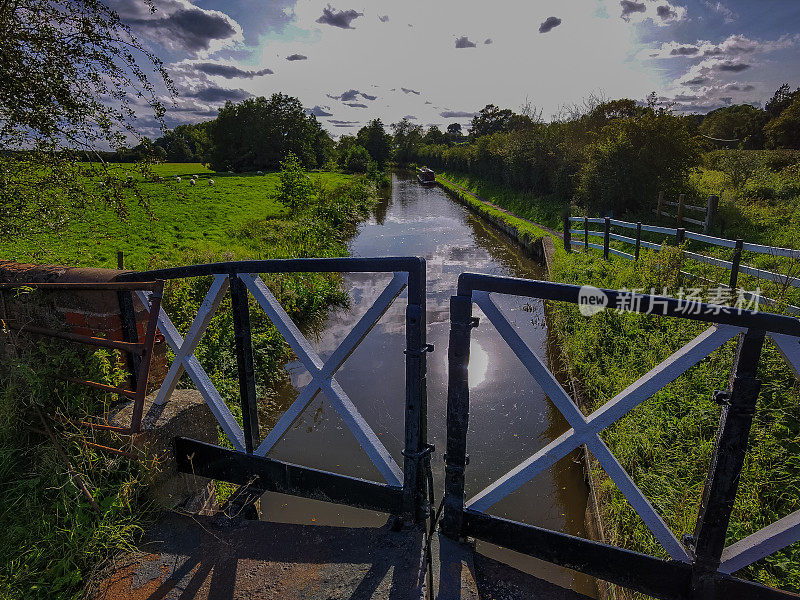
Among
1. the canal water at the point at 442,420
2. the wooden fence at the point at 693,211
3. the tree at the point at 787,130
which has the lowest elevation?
the canal water at the point at 442,420

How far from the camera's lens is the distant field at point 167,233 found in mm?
10781

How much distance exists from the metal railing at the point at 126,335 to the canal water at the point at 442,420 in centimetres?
152

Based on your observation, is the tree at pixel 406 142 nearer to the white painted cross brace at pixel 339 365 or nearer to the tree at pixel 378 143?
the tree at pixel 378 143

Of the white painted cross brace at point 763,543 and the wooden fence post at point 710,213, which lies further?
the wooden fence post at point 710,213

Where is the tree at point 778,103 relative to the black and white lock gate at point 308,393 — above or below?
above

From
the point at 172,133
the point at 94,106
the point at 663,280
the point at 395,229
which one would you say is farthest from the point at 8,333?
the point at 395,229

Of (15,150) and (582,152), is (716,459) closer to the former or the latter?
(15,150)

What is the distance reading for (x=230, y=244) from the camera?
14.5m

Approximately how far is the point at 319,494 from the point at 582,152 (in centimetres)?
2183

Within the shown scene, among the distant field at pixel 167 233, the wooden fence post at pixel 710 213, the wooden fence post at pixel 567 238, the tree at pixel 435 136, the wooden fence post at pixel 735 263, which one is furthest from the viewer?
the tree at pixel 435 136

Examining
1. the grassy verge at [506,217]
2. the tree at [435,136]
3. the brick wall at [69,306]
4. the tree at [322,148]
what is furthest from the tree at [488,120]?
the brick wall at [69,306]

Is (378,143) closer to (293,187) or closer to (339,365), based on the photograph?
(293,187)

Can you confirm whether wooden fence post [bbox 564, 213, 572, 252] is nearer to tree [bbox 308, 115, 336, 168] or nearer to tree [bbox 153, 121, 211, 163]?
tree [bbox 308, 115, 336, 168]

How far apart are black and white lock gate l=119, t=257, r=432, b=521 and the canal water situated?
1.21 meters
